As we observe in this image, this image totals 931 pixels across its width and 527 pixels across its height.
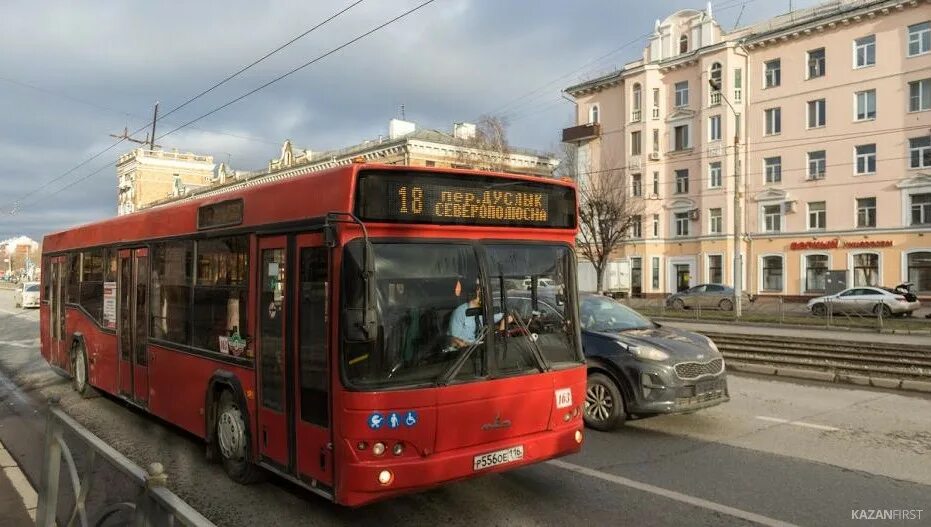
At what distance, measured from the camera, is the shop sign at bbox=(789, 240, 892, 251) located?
38156mm

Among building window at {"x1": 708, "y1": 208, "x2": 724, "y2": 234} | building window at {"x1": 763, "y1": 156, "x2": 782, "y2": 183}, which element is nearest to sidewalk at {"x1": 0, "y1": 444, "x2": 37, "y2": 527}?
building window at {"x1": 763, "y1": 156, "x2": 782, "y2": 183}

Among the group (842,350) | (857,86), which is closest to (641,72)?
(857,86)

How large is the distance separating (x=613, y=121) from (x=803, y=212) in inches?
652

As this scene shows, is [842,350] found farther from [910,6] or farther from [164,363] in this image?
[910,6]

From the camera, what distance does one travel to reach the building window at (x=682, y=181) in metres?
47.1

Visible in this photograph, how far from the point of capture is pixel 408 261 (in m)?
4.60

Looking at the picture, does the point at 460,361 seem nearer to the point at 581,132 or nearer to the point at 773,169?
the point at 773,169

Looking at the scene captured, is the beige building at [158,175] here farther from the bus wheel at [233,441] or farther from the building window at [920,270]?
the bus wheel at [233,441]

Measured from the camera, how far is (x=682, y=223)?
156 feet

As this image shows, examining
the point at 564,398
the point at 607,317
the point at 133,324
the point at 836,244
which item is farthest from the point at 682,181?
the point at 564,398

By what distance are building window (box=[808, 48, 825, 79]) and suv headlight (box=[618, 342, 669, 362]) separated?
40710mm

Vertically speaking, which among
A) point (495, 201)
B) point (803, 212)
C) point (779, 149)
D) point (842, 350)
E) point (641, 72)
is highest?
point (641, 72)

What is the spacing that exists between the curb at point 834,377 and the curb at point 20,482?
1081 cm
